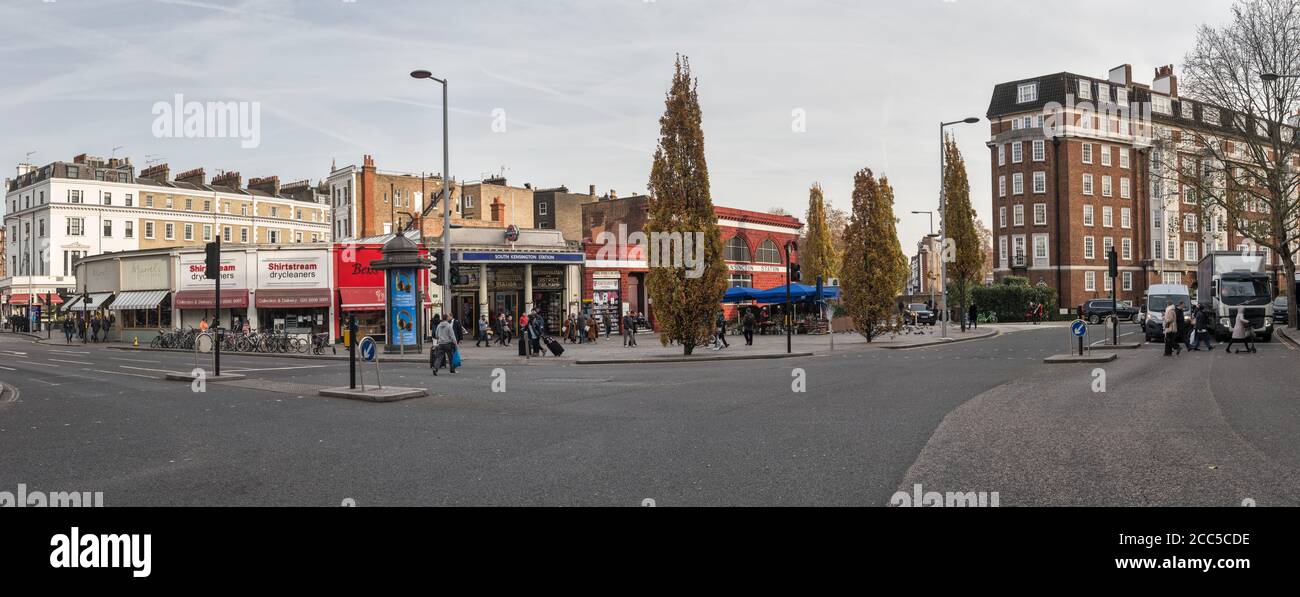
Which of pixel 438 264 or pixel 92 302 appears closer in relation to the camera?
pixel 438 264

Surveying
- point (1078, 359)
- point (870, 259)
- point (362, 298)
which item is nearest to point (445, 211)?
point (362, 298)

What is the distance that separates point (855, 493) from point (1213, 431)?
225 inches

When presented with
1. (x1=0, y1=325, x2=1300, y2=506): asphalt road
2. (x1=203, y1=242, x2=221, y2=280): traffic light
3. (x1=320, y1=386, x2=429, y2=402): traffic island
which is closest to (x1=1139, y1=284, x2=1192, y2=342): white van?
(x1=0, y1=325, x2=1300, y2=506): asphalt road

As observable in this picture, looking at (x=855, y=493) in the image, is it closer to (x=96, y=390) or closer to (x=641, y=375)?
(x=641, y=375)

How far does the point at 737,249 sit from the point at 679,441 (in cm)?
4735

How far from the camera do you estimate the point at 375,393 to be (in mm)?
14570

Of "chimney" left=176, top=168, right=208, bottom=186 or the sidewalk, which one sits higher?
"chimney" left=176, top=168, right=208, bottom=186

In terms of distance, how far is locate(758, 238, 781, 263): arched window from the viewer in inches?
2276

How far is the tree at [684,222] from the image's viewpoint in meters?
26.6

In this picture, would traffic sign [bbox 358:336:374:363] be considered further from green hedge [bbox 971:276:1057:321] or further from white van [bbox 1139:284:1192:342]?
green hedge [bbox 971:276:1057:321]

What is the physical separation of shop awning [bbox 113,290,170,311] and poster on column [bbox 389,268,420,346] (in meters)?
18.3

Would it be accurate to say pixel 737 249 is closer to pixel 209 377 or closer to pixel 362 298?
pixel 362 298

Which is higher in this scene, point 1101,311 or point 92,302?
point 92,302
